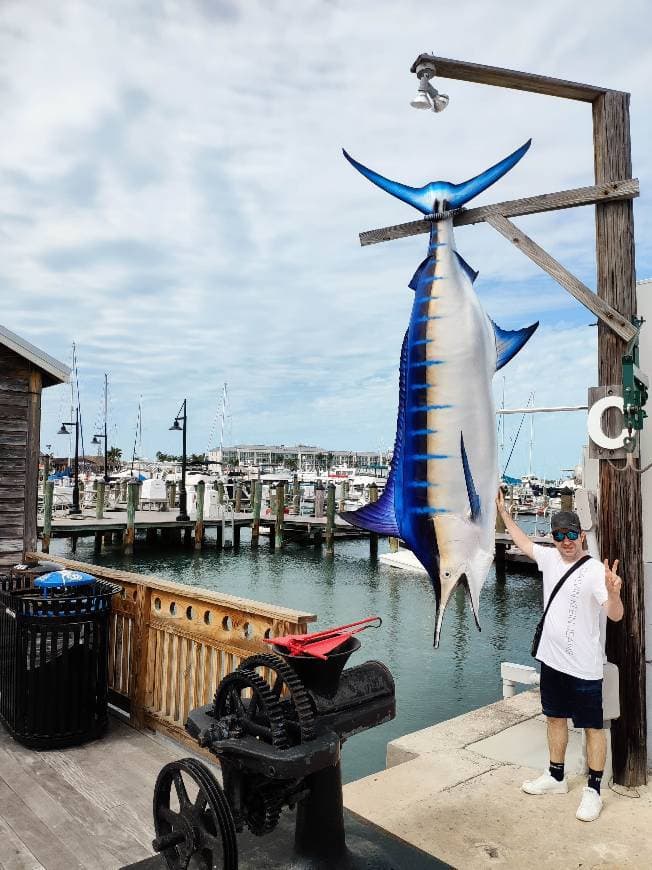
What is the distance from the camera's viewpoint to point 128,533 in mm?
27812

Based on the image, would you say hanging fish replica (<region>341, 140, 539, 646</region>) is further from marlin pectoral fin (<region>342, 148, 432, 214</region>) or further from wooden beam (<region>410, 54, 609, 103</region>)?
wooden beam (<region>410, 54, 609, 103</region>)

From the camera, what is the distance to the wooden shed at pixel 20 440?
21.3 feet

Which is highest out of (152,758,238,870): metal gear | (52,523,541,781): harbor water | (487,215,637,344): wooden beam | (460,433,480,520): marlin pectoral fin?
(487,215,637,344): wooden beam

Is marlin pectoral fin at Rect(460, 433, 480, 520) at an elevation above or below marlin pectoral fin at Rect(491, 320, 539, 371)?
below

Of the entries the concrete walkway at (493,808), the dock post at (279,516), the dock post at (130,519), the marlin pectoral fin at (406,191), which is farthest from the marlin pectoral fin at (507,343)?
the dock post at (279,516)

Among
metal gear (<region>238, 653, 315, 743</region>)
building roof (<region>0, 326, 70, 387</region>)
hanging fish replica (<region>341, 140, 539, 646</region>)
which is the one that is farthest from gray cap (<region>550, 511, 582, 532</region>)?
building roof (<region>0, 326, 70, 387</region>)

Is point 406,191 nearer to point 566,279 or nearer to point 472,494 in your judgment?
point 566,279

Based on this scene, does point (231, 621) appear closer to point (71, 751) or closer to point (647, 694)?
point (71, 751)

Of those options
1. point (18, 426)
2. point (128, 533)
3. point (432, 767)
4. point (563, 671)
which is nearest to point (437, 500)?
point (563, 671)

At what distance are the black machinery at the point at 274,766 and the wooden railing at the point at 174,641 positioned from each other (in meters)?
1.19

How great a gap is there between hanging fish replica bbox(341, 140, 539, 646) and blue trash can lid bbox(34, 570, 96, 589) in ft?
7.84

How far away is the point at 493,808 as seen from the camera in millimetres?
3686

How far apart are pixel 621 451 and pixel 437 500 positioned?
1.80 meters

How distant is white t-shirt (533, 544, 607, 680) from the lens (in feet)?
11.5
